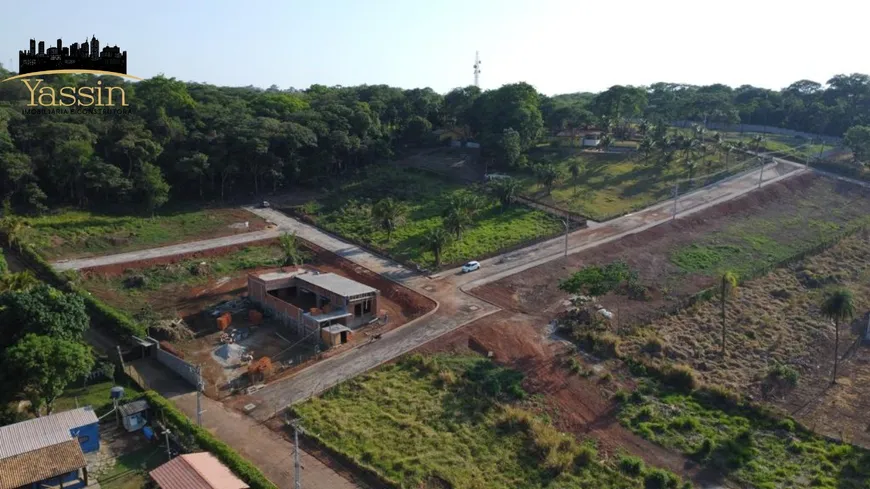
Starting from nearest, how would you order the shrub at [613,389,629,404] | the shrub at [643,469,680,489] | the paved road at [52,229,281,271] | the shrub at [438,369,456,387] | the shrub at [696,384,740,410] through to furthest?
the shrub at [643,469,680,489], the shrub at [613,389,629,404], the shrub at [696,384,740,410], the shrub at [438,369,456,387], the paved road at [52,229,281,271]

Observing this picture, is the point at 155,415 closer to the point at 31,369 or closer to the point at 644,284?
the point at 31,369

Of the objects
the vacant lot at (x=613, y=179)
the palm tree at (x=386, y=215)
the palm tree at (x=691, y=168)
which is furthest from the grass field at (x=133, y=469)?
the palm tree at (x=691, y=168)

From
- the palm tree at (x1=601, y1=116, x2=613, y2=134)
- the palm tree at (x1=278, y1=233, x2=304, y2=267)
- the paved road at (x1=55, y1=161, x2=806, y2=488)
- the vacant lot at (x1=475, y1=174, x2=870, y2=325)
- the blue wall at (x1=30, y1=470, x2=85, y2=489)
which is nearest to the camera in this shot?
the blue wall at (x1=30, y1=470, x2=85, y2=489)

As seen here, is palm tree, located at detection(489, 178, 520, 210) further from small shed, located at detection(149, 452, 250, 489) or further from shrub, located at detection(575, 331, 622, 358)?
small shed, located at detection(149, 452, 250, 489)

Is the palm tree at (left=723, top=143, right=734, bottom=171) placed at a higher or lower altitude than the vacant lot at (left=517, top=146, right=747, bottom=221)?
higher

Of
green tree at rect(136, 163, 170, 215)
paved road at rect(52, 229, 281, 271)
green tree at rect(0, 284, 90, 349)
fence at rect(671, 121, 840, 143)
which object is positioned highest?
fence at rect(671, 121, 840, 143)

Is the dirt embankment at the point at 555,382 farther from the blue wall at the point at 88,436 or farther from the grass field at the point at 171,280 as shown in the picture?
the grass field at the point at 171,280

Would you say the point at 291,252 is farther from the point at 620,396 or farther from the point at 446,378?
the point at 620,396

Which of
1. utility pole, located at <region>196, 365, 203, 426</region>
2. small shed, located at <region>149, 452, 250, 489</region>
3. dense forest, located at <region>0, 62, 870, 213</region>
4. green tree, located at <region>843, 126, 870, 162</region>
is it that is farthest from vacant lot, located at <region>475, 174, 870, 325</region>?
small shed, located at <region>149, 452, 250, 489</region>

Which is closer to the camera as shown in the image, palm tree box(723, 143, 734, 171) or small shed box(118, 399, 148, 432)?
small shed box(118, 399, 148, 432)
